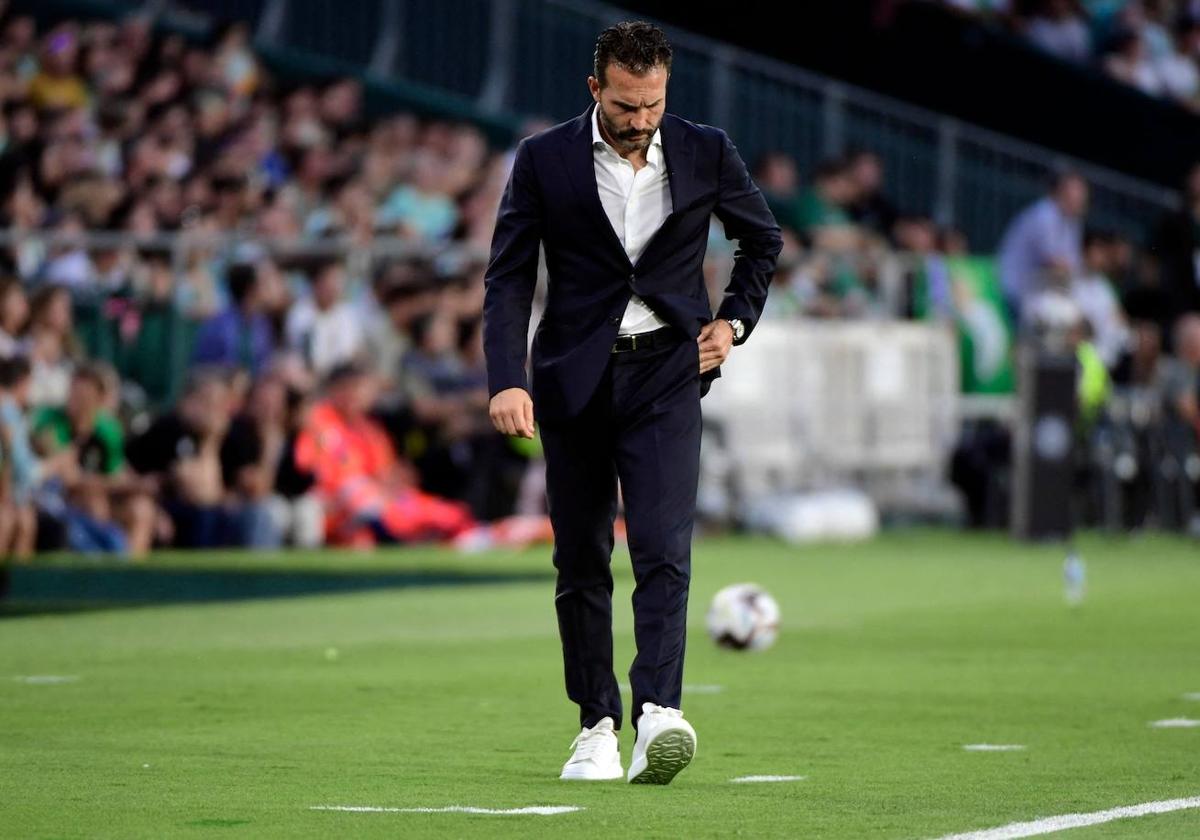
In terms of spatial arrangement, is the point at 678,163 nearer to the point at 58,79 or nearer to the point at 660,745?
the point at 660,745

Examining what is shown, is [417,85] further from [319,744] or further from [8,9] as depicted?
[319,744]

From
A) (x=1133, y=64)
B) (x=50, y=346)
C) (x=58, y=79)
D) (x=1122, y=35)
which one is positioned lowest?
(x=50, y=346)

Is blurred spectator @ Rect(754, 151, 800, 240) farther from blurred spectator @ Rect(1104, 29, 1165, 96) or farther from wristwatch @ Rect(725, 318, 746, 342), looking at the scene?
wristwatch @ Rect(725, 318, 746, 342)

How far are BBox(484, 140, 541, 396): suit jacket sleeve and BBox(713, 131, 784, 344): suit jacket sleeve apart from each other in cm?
62

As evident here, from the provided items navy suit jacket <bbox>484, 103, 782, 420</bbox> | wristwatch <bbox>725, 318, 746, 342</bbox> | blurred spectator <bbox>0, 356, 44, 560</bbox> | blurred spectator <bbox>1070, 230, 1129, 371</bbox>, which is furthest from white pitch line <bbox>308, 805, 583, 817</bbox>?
blurred spectator <bbox>1070, 230, 1129, 371</bbox>

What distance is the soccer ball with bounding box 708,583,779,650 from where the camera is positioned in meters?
13.0

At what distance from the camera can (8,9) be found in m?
24.1

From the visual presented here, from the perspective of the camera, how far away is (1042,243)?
90.2ft

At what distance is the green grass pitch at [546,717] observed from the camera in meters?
7.22

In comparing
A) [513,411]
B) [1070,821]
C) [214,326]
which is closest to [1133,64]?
[214,326]

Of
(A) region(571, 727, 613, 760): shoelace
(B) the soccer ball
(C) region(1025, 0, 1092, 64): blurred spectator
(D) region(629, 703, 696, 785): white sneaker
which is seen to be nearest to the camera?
(D) region(629, 703, 696, 785): white sneaker

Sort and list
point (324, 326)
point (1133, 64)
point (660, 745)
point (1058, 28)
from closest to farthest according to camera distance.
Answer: point (660, 745), point (324, 326), point (1133, 64), point (1058, 28)

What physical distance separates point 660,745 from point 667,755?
0.22 feet

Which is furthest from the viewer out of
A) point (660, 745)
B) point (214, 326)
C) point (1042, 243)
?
point (1042, 243)
